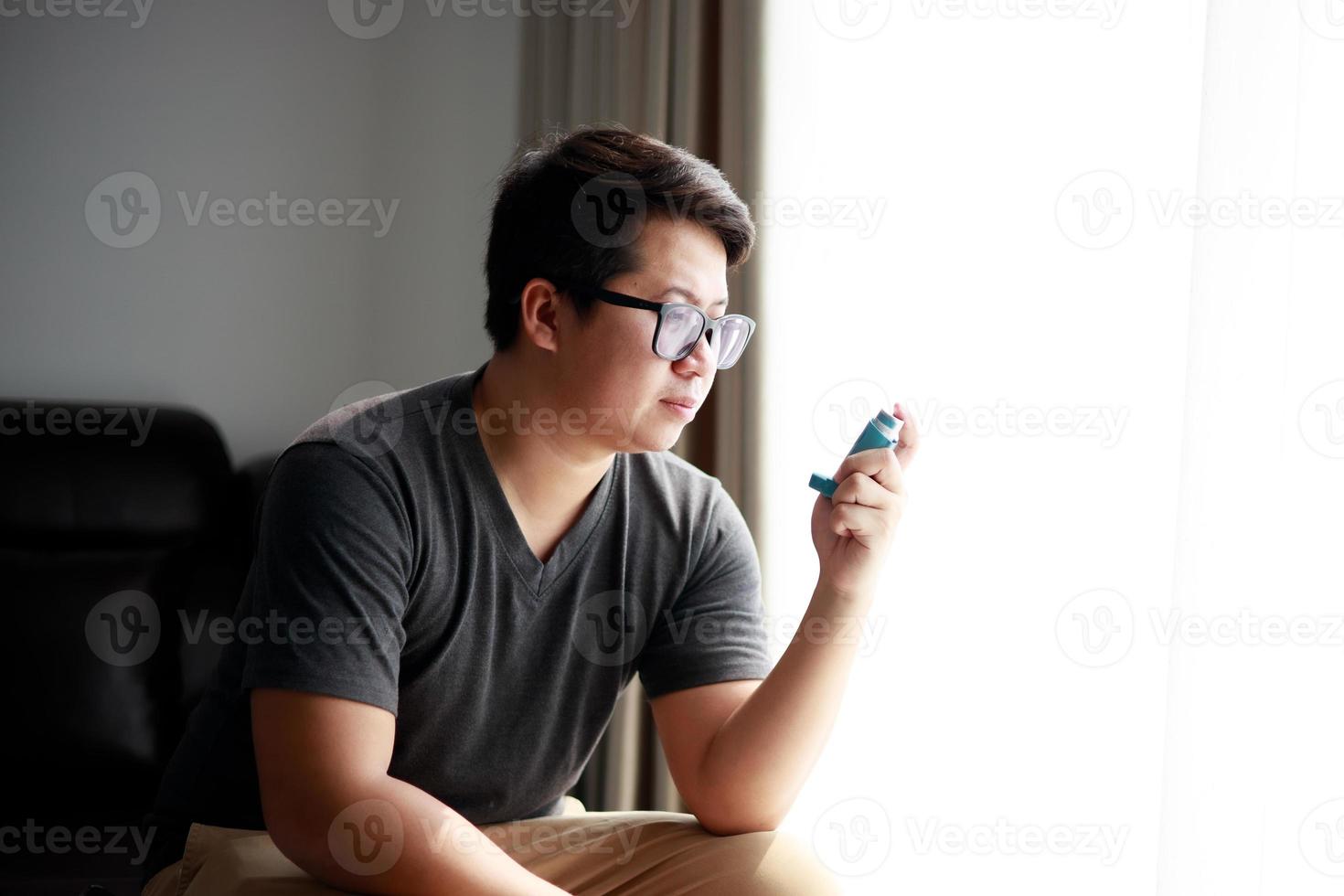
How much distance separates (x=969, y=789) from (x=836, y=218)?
0.92 meters

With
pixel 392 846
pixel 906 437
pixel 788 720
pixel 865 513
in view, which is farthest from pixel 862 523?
pixel 392 846

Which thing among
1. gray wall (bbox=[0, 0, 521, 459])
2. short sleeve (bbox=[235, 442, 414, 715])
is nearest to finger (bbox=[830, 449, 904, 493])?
short sleeve (bbox=[235, 442, 414, 715])

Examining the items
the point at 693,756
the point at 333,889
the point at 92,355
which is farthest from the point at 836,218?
the point at 92,355

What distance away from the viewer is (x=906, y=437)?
50.4 inches

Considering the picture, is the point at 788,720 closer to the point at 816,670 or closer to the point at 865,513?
the point at 816,670

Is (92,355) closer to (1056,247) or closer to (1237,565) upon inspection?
(1056,247)

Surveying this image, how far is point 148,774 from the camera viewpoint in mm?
1930

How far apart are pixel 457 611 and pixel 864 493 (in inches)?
18.1

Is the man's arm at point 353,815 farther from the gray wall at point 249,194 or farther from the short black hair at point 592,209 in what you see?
the gray wall at point 249,194

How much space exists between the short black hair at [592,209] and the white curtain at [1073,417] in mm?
506

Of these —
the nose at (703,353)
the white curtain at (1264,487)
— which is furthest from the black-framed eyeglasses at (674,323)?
the white curtain at (1264,487)

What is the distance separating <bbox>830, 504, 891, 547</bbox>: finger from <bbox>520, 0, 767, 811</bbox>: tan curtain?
2.65 ft

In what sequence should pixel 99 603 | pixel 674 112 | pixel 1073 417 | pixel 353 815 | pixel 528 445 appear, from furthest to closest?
pixel 674 112 < pixel 99 603 < pixel 1073 417 < pixel 528 445 < pixel 353 815

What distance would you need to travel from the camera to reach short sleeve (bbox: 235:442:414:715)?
3.64 feet
